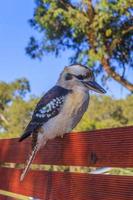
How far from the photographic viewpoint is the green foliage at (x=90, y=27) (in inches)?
547

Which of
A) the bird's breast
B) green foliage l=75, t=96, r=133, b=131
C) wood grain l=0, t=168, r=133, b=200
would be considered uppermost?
green foliage l=75, t=96, r=133, b=131

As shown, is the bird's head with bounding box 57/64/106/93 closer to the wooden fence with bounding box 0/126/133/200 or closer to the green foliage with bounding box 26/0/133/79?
the wooden fence with bounding box 0/126/133/200

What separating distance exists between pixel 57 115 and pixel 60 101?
0.29ft

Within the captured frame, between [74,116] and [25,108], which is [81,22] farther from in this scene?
[25,108]

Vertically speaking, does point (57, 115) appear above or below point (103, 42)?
below

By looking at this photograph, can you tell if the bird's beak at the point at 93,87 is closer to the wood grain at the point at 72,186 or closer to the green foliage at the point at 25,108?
the wood grain at the point at 72,186

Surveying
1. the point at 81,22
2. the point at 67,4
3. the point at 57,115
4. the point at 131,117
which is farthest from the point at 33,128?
the point at 131,117

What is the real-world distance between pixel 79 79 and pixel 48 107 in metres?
0.24

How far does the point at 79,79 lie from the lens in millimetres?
3352

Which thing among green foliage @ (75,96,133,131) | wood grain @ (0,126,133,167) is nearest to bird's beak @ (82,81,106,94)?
wood grain @ (0,126,133,167)

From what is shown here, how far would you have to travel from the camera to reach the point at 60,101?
3332 mm

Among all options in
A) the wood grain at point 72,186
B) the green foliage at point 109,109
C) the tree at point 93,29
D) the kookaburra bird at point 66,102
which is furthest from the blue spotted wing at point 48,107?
the green foliage at point 109,109

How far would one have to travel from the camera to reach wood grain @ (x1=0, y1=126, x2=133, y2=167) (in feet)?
9.28

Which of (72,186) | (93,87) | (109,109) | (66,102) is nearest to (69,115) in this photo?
(66,102)
